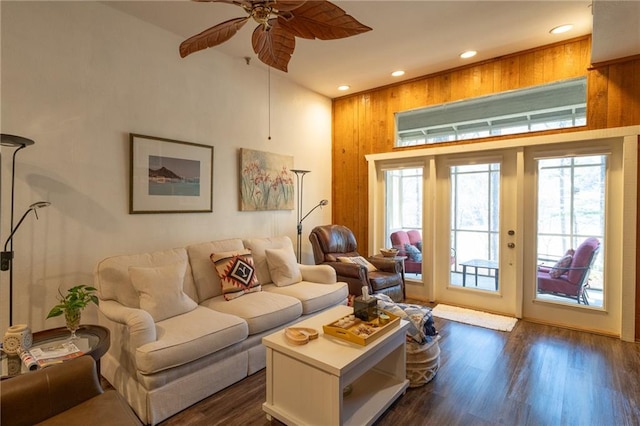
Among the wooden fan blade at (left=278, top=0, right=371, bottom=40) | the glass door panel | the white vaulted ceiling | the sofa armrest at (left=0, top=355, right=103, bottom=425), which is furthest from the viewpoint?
the glass door panel

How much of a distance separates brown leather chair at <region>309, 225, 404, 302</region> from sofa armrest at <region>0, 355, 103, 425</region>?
2.65 metres

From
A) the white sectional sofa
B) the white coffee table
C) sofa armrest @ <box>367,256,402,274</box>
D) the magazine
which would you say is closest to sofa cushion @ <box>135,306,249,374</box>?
the white sectional sofa

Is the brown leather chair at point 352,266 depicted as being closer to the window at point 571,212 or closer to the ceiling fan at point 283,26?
the window at point 571,212

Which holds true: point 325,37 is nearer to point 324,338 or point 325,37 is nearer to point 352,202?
point 324,338

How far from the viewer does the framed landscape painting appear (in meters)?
3.94

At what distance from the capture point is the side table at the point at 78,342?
1.73 m

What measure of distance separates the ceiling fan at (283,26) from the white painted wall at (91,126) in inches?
55.1

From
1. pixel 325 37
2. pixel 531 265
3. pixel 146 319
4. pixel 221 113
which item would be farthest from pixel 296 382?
pixel 531 265

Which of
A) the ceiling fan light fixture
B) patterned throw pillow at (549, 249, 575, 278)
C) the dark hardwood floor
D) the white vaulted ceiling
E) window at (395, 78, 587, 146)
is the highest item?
the white vaulted ceiling

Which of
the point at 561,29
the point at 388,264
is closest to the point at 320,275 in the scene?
the point at 388,264

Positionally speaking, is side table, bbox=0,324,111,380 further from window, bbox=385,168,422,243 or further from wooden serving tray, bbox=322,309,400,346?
window, bbox=385,168,422,243

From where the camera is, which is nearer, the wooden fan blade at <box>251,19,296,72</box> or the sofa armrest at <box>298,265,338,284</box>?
the wooden fan blade at <box>251,19,296,72</box>

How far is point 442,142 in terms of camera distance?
4.33 metres

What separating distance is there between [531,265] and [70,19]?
5.08 metres
